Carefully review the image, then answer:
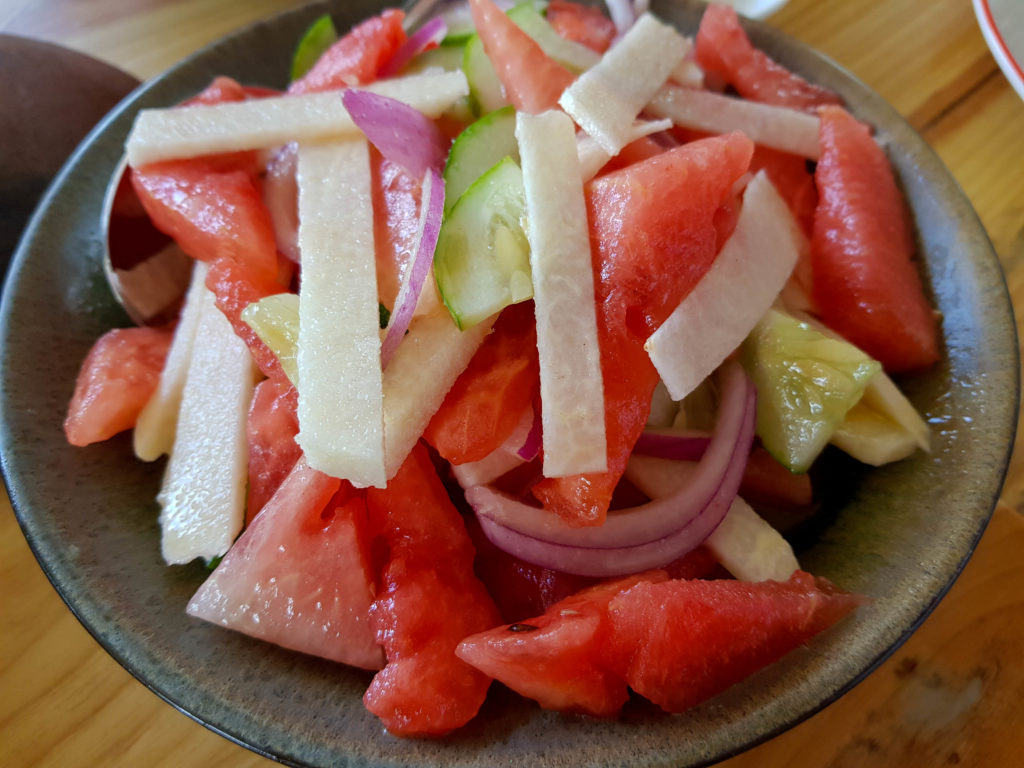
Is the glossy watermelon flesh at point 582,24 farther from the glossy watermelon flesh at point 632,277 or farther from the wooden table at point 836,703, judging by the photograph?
the wooden table at point 836,703

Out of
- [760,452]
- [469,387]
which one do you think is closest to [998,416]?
[760,452]

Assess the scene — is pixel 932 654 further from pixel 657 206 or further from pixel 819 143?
pixel 819 143

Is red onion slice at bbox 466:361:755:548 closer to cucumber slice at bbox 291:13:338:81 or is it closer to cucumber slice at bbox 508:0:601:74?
cucumber slice at bbox 508:0:601:74

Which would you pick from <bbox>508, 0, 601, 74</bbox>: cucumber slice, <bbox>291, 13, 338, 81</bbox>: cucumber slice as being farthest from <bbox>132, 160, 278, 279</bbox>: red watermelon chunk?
<bbox>508, 0, 601, 74</bbox>: cucumber slice

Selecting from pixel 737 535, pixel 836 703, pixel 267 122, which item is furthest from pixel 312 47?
pixel 836 703

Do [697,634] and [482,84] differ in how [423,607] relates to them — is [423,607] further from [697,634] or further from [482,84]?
[482,84]

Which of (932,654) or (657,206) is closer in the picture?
(657,206)

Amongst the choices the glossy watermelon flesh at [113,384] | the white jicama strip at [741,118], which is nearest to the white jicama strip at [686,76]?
the white jicama strip at [741,118]
